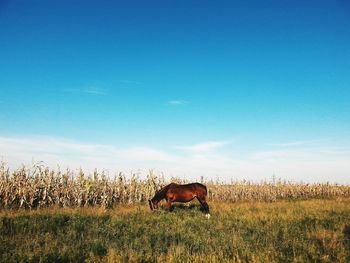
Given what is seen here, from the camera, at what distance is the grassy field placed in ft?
31.1

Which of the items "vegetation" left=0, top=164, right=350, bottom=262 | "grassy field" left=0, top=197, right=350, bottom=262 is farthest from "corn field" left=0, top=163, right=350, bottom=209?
"grassy field" left=0, top=197, right=350, bottom=262

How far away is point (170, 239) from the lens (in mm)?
13102

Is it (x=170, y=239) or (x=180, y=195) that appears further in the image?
(x=180, y=195)

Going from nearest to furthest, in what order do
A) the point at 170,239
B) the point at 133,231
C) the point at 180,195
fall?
the point at 170,239
the point at 133,231
the point at 180,195

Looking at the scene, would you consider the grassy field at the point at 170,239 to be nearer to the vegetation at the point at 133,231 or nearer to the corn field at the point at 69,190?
the vegetation at the point at 133,231

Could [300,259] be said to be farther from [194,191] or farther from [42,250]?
[194,191]

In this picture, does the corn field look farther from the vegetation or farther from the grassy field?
the grassy field

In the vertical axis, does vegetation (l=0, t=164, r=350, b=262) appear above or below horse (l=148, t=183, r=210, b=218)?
below

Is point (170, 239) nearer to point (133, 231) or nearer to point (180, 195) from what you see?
point (133, 231)

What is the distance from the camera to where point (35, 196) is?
2461 cm

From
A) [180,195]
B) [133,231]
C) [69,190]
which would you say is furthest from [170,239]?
[69,190]

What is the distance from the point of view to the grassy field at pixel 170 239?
948 cm

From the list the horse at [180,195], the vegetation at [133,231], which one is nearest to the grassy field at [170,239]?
the vegetation at [133,231]

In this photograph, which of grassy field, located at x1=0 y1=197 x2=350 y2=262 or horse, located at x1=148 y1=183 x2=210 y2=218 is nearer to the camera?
grassy field, located at x1=0 y1=197 x2=350 y2=262
